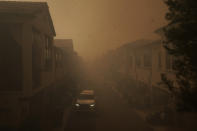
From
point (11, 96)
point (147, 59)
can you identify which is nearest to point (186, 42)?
point (11, 96)

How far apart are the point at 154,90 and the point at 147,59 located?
4.06 metres

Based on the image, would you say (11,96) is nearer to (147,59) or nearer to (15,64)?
(15,64)

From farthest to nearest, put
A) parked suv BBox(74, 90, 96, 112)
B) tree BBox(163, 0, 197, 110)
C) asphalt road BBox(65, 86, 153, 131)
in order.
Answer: parked suv BBox(74, 90, 96, 112)
asphalt road BBox(65, 86, 153, 131)
tree BBox(163, 0, 197, 110)

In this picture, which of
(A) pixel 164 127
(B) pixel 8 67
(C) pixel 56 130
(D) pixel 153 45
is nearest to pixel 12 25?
(B) pixel 8 67

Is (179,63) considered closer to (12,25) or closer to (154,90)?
(12,25)

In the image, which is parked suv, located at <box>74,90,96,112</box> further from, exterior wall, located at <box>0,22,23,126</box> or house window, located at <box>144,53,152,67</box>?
house window, located at <box>144,53,152,67</box>

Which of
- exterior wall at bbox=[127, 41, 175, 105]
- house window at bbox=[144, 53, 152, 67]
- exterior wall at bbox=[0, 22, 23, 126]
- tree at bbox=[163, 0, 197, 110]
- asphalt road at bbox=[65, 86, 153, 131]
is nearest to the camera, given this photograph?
tree at bbox=[163, 0, 197, 110]

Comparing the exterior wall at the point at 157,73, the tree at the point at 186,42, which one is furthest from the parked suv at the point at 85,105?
the tree at the point at 186,42

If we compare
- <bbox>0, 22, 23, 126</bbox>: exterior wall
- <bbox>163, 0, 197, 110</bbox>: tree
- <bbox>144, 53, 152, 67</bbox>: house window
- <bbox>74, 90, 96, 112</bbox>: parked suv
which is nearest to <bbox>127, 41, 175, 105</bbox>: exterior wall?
<bbox>144, 53, 152, 67</bbox>: house window

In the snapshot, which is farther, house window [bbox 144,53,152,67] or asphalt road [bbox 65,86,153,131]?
house window [bbox 144,53,152,67]

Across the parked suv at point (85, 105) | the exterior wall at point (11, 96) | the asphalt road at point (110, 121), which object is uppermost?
the exterior wall at point (11, 96)

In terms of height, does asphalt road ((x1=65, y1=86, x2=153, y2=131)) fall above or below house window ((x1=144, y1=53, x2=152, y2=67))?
below

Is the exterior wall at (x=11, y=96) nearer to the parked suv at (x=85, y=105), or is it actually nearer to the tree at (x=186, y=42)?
the parked suv at (x=85, y=105)

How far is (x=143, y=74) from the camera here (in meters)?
26.8
